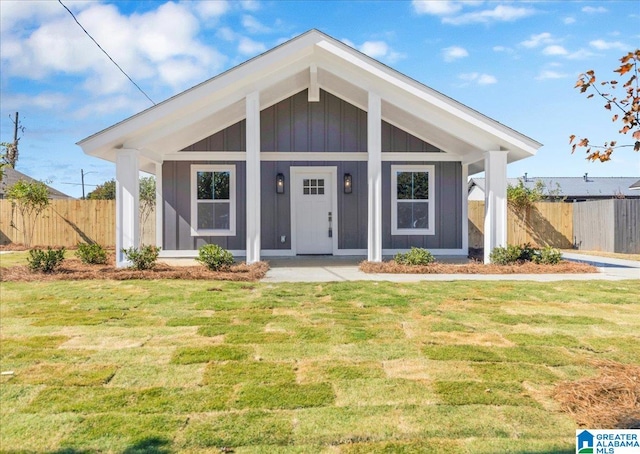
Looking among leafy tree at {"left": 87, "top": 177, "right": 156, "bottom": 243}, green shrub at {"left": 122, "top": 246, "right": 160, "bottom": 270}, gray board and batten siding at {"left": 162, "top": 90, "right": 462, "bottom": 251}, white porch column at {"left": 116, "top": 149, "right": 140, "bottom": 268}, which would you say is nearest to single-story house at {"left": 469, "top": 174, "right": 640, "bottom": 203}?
gray board and batten siding at {"left": 162, "top": 90, "right": 462, "bottom": 251}

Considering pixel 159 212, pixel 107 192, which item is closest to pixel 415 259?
pixel 159 212

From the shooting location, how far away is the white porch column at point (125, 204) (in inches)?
345

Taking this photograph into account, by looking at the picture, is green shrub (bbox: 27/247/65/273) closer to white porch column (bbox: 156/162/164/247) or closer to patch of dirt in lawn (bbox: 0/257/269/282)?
patch of dirt in lawn (bbox: 0/257/269/282)

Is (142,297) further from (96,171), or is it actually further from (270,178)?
(96,171)

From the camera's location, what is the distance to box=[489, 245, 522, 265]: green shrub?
30.2ft

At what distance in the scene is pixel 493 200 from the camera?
9.41 meters

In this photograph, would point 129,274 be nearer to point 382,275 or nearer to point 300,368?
point 382,275

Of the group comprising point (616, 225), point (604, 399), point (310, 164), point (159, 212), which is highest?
point (310, 164)

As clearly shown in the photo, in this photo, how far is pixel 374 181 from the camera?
9062 millimetres

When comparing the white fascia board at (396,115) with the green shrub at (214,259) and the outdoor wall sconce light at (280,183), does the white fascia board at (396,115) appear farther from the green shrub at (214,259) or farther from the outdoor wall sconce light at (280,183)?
the green shrub at (214,259)

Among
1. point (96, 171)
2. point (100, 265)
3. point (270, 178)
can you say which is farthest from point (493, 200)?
point (96, 171)

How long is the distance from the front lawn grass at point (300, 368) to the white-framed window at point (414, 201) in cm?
540

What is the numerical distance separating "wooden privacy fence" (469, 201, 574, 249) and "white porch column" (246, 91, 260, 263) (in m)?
9.35

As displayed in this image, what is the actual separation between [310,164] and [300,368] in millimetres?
8490
